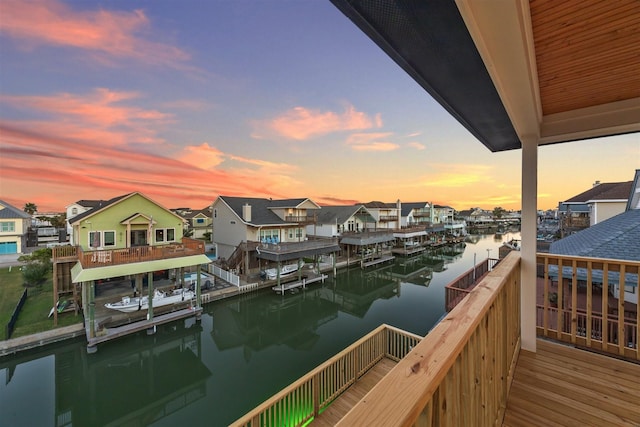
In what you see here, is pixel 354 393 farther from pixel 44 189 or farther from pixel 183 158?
pixel 44 189

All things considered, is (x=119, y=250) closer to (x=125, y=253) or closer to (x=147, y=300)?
(x=125, y=253)

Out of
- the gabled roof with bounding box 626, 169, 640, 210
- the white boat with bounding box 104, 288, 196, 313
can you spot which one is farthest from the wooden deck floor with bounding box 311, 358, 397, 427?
the gabled roof with bounding box 626, 169, 640, 210

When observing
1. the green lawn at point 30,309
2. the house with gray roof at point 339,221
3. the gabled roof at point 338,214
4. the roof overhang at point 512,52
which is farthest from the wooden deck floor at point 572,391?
the gabled roof at point 338,214

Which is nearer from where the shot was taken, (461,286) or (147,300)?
(461,286)

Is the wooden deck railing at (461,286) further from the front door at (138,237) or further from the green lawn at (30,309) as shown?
the front door at (138,237)

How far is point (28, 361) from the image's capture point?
720 cm

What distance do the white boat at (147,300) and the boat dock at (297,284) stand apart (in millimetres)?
4189

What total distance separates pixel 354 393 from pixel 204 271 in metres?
13.3

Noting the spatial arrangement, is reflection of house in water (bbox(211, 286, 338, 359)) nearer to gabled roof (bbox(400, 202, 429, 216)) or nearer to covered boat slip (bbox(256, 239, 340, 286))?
covered boat slip (bbox(256, 239, 340, 286))

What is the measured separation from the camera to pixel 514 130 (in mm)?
2395

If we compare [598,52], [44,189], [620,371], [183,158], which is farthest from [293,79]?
[44,189]

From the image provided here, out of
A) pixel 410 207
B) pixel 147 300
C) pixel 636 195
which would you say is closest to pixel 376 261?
pixel 636 195

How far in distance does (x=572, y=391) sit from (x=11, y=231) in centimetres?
2918

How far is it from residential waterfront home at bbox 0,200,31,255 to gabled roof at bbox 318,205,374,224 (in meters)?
22.5
